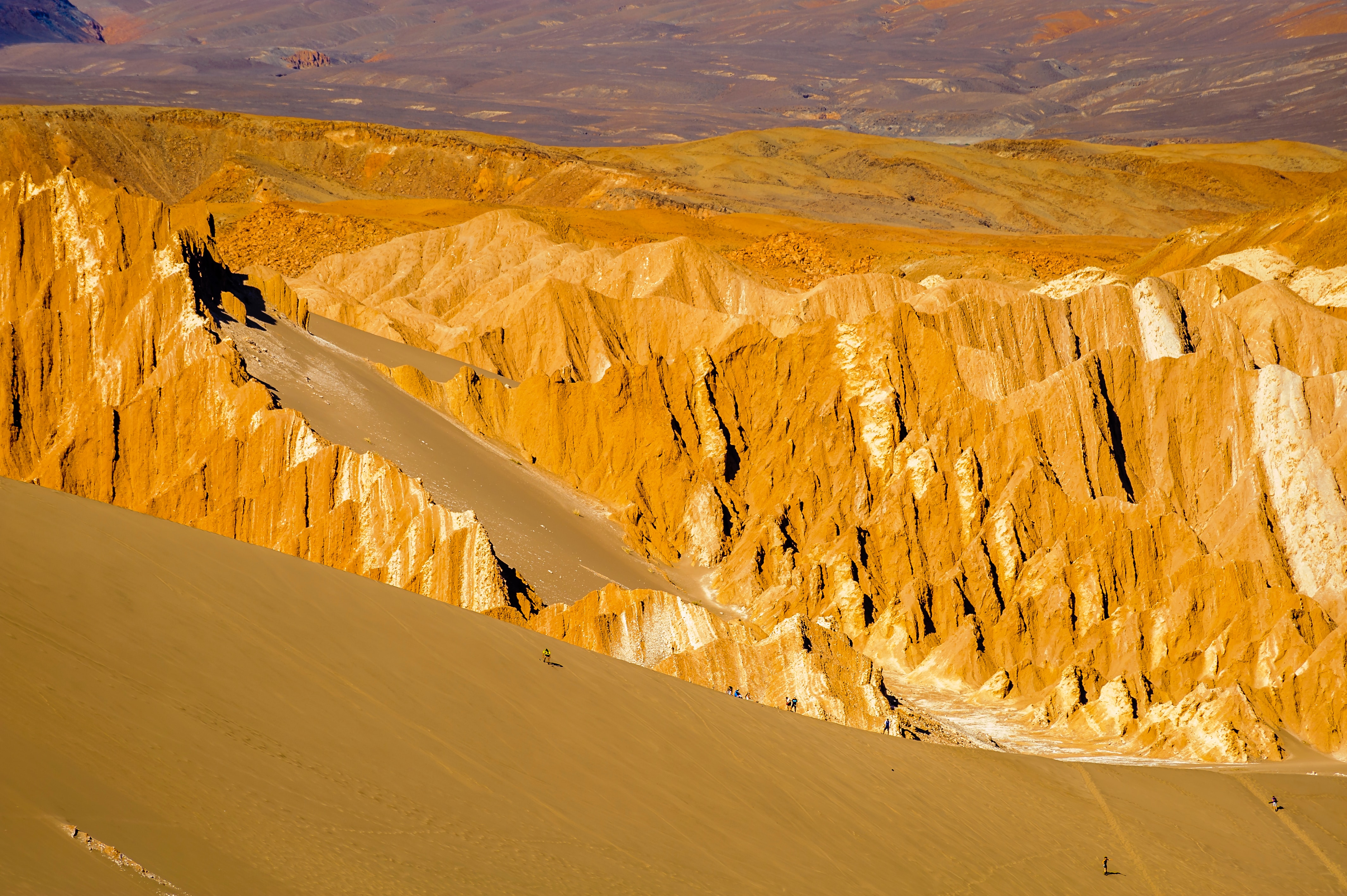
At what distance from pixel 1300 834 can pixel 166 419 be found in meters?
27.4

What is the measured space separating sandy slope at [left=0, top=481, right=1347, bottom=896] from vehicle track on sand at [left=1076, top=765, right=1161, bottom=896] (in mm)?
75

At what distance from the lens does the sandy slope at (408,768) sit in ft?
34.3

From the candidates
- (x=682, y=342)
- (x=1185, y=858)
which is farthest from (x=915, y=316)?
(x=1185, y=858)

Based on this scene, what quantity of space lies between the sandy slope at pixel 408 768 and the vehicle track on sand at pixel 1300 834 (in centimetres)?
21

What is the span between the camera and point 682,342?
54.9m

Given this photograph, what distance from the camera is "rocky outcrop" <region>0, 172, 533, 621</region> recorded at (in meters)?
32.7

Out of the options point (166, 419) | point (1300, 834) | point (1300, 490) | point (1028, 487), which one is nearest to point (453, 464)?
point (166, 419)

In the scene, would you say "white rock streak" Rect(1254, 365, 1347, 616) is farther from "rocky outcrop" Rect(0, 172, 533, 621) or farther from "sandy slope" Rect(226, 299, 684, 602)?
"rocky outcrop" Rect(0, 172, 533, 621)

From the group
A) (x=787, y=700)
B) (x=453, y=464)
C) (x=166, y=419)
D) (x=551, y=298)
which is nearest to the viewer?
(x=787, y=700)

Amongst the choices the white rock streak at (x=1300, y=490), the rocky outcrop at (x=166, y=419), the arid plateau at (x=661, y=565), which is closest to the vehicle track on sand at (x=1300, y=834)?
the arid plateau at (x=661, y=565)

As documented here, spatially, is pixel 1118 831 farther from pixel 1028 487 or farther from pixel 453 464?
pixel 453 464

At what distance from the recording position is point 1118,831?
2278cm

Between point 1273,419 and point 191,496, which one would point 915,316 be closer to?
point 1273,419

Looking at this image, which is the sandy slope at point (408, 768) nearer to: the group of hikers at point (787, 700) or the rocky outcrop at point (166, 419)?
the group of hikers at point (787, 700)
